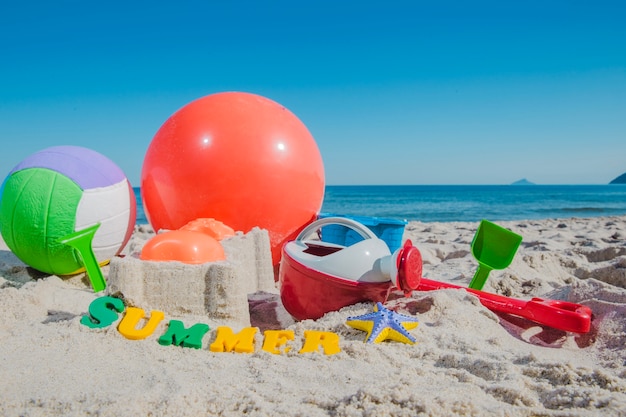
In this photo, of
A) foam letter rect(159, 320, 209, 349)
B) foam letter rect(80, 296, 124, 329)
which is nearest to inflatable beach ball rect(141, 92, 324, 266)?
foam letter rect(80, 296, 124, 329)

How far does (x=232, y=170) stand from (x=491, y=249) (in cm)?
216

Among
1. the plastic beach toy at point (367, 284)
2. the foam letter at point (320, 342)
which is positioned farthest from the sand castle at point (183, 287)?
the foam letter at point (320, 342)

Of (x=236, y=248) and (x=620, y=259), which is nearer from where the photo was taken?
(x=236, y=248)

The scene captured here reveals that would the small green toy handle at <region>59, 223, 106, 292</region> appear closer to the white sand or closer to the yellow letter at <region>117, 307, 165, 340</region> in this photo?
the white sand

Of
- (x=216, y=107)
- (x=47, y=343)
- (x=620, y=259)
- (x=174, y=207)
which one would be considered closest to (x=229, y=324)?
(x=47, y=343)

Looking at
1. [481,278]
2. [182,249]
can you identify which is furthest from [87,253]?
[481,278]

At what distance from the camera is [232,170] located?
161 inches

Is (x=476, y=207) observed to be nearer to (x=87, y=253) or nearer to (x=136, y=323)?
(x=87, y=253)

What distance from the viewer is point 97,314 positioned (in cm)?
285

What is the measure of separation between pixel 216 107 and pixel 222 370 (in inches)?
106

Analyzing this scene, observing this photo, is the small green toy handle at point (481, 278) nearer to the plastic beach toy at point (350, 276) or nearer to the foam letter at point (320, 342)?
the plastic beach toy at point (350, 276)

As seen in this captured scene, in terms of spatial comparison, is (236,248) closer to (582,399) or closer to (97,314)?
(97,314)

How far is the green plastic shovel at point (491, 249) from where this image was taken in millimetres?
3713

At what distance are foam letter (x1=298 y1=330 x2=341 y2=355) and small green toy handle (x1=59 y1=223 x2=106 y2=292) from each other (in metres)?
2.06
